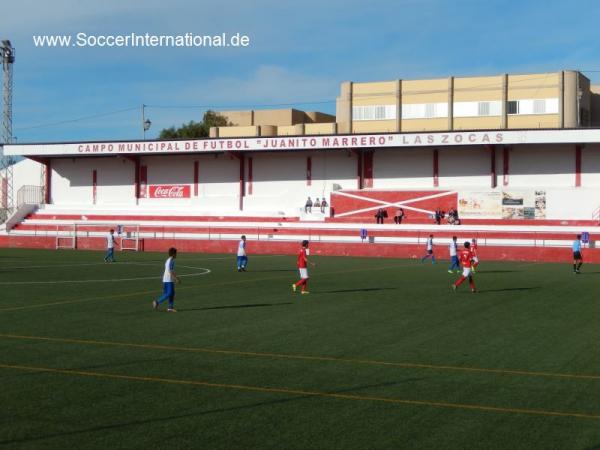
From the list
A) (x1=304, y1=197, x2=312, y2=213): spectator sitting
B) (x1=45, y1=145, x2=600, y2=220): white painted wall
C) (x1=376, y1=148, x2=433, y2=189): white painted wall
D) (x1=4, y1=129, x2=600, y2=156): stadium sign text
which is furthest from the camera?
(x1=376, y1=148, x2=433, y2=189): white painted wall

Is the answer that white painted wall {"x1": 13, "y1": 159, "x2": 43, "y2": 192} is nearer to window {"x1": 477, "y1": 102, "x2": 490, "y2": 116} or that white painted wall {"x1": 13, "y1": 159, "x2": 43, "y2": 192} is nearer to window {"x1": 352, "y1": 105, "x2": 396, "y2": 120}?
window {"x1": 352, "y1": 105, "x2": 396, "y2": 120}

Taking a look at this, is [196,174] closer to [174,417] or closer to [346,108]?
[346,108]

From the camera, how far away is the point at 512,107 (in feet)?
269

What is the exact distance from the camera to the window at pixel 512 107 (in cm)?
8175

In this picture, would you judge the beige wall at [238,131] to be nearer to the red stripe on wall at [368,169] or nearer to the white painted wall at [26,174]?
the white painted wall at [26,174]

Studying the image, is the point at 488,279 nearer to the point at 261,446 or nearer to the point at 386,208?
the point at 261,446

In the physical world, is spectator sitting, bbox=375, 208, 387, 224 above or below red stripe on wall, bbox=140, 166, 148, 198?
below

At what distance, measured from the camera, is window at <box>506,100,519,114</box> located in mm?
81750

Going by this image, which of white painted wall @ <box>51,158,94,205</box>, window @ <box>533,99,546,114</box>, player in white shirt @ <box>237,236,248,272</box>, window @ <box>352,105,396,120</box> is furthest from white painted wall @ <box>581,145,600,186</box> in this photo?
white painted wall @ <box>51,158,94,205</box>

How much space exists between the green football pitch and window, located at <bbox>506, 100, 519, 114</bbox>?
59347mm

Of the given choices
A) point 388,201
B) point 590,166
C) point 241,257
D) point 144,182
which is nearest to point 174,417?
point 241,257

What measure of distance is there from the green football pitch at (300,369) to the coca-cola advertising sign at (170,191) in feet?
158

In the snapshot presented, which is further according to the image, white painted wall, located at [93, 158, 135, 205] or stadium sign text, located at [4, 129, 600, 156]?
white painted wall, located at [93, 158, 135, 205]

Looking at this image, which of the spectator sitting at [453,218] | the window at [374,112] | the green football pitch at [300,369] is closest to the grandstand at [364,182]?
the window at [374,112]
